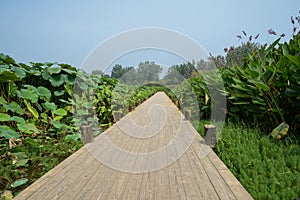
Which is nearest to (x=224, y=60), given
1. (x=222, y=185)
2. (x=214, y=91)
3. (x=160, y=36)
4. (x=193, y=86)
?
(x=193, y=86)

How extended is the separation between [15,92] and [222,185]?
9.25 feet

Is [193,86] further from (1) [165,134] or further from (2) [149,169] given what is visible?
(2) [149,169]

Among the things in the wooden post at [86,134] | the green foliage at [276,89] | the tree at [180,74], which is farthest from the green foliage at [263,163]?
the tree at [180,74]

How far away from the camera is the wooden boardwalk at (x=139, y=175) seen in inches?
74.1

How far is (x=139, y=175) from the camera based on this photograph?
2.29 metres

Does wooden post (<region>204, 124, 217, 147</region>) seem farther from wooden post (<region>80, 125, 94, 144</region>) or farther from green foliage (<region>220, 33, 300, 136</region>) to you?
wooden post (<region>80, 125, 94, 144</region>)

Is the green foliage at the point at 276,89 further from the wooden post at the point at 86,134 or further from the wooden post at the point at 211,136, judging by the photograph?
the wooden post at the point at 86,134

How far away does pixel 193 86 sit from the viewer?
22.2 ft

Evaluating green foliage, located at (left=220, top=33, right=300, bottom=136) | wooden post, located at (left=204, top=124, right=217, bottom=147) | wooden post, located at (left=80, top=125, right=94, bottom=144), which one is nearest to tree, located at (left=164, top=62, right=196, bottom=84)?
green foliage, located at (left=220, top=33, right=300, bottom=136)

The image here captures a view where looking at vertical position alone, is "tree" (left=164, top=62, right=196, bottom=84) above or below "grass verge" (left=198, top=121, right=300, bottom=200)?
above

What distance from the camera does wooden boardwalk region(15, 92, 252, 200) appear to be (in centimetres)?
188

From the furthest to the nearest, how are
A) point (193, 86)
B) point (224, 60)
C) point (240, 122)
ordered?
1. point (193, 86)
2. point (224, 60)
3. point (240, 122)

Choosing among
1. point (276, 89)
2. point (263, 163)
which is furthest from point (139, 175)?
point (276, 89)

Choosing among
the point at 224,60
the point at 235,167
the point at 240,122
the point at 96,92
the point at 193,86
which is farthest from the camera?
the point at 193,86
